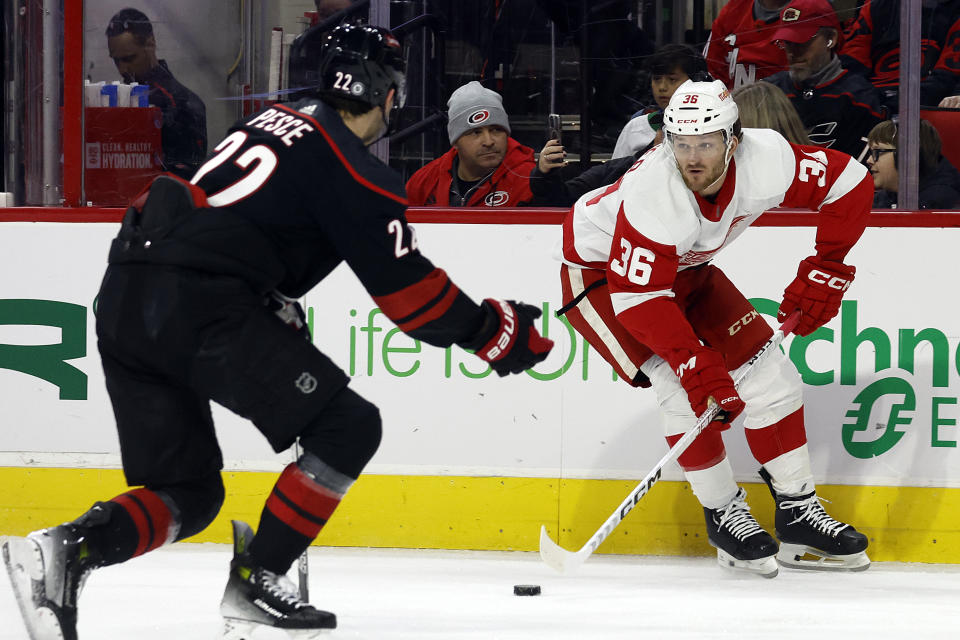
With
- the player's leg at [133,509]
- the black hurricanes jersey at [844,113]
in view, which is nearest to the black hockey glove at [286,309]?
the player's leg at [133,509]

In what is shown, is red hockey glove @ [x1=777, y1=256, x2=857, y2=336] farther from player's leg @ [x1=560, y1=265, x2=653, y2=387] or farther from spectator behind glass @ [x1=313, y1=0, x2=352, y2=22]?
spectator behind glass @ [x1=313, y1=0, x2=352, y2=22]

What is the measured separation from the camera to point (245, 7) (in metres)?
3.50

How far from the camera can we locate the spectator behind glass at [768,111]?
11.3 ft

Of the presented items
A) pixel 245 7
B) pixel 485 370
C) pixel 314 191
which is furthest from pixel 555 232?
pixel 314 191

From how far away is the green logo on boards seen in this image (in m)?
3.53

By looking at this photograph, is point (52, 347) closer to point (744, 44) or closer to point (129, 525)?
point (129, 525)

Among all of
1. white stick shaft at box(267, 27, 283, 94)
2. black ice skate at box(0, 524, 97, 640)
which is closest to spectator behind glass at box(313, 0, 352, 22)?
white stick shaft at box(267, 27, 283, 94)

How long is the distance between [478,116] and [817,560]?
5.09 ft

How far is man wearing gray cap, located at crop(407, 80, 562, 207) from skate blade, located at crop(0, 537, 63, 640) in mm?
1661

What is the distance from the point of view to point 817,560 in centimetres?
337

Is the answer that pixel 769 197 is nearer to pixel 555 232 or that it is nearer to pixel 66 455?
pixel 555 232

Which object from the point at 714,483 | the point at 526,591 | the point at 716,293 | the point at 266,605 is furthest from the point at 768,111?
the point at 266,605

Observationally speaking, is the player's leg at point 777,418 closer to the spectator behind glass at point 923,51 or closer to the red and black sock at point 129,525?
the spectator behind glass at point 923,51

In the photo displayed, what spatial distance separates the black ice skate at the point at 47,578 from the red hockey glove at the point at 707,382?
4.63 feet
